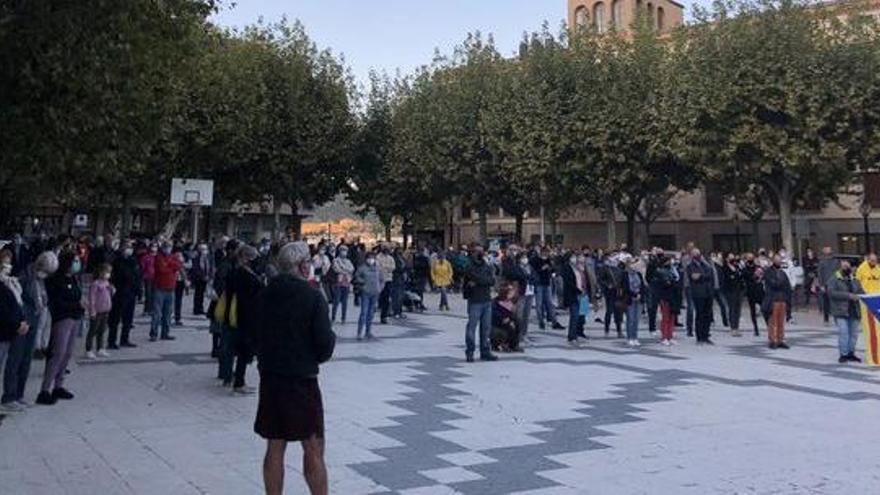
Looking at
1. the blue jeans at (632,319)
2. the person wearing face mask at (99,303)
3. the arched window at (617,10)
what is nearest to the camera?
the person wearing face mask at (99,303)

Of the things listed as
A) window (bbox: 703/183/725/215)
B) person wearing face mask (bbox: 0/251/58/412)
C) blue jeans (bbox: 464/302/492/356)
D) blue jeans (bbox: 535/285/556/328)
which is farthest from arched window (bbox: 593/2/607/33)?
person wearing face mask (bbox: 0/251/58/412)

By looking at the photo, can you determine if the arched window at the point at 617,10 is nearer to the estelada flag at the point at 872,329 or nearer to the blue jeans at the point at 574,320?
the blue jeans at the point at 574,320

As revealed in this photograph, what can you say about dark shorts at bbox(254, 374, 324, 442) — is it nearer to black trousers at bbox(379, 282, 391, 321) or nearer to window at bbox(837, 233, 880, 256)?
black trousers at bbox(379, 282, 391, 321)

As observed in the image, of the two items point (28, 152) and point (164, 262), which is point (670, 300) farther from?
point (28, 152)

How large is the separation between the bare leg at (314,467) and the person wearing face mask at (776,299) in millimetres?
12193

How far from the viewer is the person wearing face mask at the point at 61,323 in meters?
8.87

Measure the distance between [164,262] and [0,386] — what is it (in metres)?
4.87

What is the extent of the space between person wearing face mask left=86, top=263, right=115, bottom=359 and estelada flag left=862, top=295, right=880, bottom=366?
1220 centimetres

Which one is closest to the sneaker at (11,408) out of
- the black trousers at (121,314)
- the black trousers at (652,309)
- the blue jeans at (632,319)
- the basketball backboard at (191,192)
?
the black trousers at (121,314)

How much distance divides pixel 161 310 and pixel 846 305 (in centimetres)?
1227

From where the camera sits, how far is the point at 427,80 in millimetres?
40125

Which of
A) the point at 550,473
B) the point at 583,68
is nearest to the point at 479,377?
the point at 550,473

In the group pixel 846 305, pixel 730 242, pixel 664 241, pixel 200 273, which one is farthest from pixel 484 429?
pixel 664 241

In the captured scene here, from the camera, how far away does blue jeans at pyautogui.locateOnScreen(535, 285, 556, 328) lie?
60.0 ft
